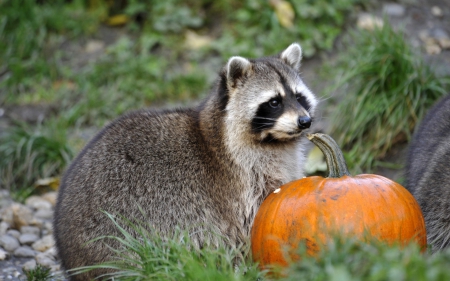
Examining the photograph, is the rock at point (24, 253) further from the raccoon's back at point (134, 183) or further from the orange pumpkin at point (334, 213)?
the orange pumpkin at point (334, 213)

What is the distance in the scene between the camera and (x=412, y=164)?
4938 mm

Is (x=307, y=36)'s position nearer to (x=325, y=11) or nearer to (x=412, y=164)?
(x=325, y=11)

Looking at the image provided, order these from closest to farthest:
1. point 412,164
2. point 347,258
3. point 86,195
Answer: point 347,258, point 86,195, point 412,164

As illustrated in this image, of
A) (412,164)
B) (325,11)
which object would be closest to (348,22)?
(325,11)

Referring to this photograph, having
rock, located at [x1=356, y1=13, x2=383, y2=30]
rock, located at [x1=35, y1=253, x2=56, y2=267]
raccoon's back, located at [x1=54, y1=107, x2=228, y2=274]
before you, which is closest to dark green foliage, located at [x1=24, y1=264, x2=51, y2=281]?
raccoon's back, located at [x1=54, y1=107, x2=228, y2=274]

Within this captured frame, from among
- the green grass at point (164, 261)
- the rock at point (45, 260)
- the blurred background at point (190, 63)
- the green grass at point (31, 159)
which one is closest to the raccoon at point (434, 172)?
the blurred background at point (190, 63)

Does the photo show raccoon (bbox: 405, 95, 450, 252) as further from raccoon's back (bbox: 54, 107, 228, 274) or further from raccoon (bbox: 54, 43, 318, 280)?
raccoon's back (bbox: 54, 107, 228, 274)

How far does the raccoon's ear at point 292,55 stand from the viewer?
15.5 feet

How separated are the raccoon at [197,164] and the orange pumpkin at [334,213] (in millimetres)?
445

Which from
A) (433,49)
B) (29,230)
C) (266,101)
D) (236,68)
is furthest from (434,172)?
(29,230)

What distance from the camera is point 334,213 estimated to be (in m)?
3.52

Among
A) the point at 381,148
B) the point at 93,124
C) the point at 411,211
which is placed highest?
the point at 411,211

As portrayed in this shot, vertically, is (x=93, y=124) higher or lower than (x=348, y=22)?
lower

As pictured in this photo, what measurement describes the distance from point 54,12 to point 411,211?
263 inches
